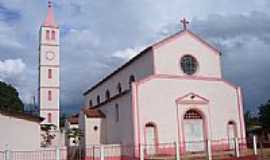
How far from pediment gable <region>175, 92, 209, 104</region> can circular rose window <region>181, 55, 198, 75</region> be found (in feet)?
6.51

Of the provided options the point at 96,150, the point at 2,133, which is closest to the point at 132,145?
the point at 96,150

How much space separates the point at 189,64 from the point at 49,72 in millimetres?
23204

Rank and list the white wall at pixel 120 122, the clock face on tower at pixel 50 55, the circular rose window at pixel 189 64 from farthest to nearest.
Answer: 1. the clock face on tower at pixel 50 55
2. the circular rose window at pixel 189 64
3. the white wall at pixel 120 122

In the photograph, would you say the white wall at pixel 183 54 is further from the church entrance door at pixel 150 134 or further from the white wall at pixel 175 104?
the church entrance door at pixel 150 134

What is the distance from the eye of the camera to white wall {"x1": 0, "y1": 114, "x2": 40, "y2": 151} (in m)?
22.6

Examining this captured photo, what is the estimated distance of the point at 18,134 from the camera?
23.4m

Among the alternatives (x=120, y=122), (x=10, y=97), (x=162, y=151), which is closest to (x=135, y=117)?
(x=162, y=151)

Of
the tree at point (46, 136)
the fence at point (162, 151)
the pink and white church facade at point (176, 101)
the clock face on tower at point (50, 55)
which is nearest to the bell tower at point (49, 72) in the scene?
the clock face on tower at point (50, 55)

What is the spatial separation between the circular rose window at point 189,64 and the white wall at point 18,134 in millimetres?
12253

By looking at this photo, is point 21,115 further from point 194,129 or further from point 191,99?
point 194,129

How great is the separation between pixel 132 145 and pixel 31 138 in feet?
23.0

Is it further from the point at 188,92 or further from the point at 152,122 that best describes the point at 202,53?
the point at 152,122

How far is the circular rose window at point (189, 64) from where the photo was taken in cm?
2950

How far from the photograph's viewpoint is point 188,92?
94.2 ft
